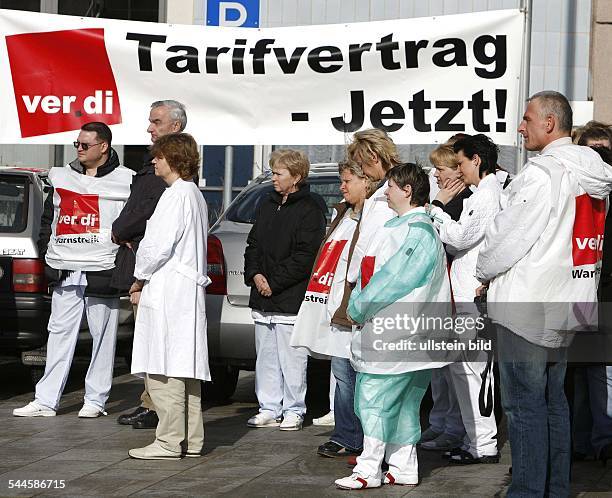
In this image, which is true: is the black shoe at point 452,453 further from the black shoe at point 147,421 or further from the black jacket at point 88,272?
the black jacket at point 88,272

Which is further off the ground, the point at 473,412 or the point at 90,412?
the point at 473,412

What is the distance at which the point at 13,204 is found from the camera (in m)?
9.95

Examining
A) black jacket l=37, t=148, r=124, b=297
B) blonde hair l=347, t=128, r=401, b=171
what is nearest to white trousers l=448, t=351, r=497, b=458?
blonde hair l=347, t=128, r=401, b=171

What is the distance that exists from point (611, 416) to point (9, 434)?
3.78 m

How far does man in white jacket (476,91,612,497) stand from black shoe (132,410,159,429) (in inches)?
124

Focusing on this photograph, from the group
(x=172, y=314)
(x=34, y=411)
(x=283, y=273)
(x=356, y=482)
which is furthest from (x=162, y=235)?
(x=34, y=411)

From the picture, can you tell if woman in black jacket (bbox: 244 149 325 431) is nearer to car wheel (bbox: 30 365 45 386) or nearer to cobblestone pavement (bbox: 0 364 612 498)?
cobblestone pavement (bbox: 0 364 612 498)

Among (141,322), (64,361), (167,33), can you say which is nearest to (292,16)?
(167,33)

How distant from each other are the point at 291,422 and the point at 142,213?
1.70 metres

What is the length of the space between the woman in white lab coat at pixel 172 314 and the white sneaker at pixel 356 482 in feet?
3.84

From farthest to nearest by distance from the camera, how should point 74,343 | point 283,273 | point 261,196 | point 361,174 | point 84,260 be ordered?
1. point 261,196
2. point 74,343
3. point 84,260
4. point 283,273
5. point 361,174

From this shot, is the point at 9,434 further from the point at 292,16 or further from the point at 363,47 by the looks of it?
the point at 292,16

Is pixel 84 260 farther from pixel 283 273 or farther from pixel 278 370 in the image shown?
pixel 278 370

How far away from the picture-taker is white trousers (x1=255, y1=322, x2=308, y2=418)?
28.6ft
